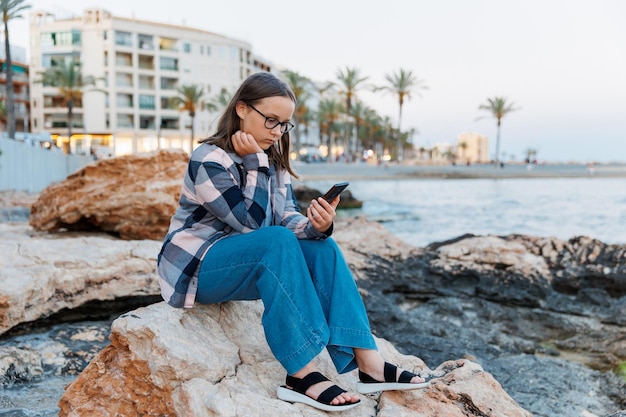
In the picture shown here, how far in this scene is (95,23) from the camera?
58.5 metres

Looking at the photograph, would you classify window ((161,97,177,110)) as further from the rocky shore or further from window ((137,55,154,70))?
the rocky shore

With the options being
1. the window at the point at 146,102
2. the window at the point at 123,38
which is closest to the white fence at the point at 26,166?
Result: the window at the point at 146,102

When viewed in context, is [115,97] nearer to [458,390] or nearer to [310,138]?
[310,138]

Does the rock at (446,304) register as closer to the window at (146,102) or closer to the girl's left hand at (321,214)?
the girl's left hand at (321,214)

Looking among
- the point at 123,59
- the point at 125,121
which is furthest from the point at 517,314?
the point at 123,59

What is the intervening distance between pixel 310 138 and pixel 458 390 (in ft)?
321

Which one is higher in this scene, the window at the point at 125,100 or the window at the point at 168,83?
the window at the point at 168,83

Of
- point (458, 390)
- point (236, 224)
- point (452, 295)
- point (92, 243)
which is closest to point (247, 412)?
point (236, 224)

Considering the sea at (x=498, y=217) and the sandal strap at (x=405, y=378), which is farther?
the sea at (x=498, y=217)

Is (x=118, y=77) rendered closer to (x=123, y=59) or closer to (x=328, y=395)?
(x=123, y=59)

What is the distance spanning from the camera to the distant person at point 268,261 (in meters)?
2.19

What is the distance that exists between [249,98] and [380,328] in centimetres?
287

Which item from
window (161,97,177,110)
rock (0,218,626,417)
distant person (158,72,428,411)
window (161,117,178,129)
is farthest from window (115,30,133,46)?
distant person (158,72,428,411)

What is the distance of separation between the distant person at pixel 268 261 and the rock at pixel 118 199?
3.54m
